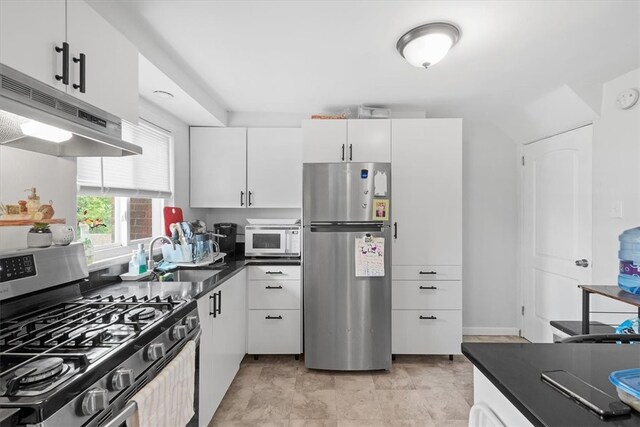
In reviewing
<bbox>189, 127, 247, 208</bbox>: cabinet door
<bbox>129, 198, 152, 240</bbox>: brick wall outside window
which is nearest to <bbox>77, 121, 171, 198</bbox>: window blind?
<bbox>129, 198, 152, 240</bbox>: brick wall outside window

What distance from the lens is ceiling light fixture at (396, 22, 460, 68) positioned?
5.74ft

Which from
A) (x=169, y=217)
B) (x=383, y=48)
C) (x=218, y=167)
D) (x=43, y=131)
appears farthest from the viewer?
(x=218, y=167)

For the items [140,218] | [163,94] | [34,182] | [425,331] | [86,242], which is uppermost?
[163,94]

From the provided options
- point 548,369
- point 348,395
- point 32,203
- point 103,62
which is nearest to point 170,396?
point 32,203

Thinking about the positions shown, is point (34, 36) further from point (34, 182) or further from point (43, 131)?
point (34, 182)

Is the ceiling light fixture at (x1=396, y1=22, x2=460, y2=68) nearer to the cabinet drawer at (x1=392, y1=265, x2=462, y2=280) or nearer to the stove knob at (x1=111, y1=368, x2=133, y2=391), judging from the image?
the cabinet drawer at (x1=392, y1=265, x2=462, y2=280)

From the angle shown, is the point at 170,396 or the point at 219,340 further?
the point at 219,340

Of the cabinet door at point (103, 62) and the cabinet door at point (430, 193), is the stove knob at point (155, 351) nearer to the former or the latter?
the cabinet door at point (103, 62)

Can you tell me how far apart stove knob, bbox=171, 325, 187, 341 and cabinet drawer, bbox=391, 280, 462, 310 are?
1.92 m

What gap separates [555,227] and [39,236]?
3694 mm

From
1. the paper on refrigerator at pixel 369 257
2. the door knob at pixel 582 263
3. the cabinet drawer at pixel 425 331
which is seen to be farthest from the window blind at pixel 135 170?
the door knob at pixel 582 263

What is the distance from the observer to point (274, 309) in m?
2.85

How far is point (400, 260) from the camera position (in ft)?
9.41

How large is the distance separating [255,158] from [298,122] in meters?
0.60
